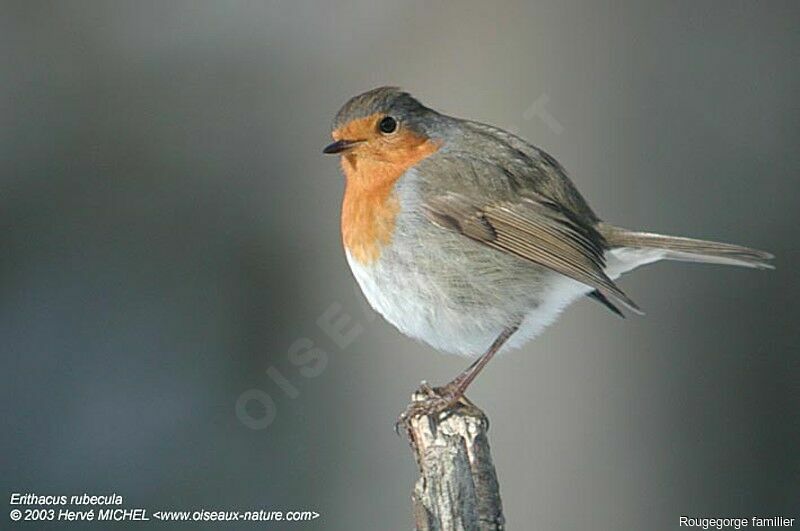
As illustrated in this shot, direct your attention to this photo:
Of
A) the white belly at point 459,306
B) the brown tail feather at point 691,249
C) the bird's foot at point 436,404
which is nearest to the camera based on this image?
the bird's foot at point 436,404

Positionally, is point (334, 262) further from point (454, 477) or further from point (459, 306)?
point (454, 477)

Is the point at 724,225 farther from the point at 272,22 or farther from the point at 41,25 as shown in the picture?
the point at 41,25

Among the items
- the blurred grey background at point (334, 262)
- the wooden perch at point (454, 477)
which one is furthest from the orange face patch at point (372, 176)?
the blurred grey background at point (334, 262)

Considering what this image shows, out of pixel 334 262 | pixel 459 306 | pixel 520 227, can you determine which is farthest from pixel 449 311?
pixel 334 262

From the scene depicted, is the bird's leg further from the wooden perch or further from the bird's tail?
the bird's tail

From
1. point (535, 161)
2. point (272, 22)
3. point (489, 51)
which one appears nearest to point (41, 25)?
point (272, 22)

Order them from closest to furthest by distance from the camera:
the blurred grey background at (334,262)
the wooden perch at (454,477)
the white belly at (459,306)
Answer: the wooden perch at (454,477)
the white belly at (459,306)
the blurred grey background at (334,262)

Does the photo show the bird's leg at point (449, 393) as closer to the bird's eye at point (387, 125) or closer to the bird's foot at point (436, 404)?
the bird's foot at point (436, 404)
